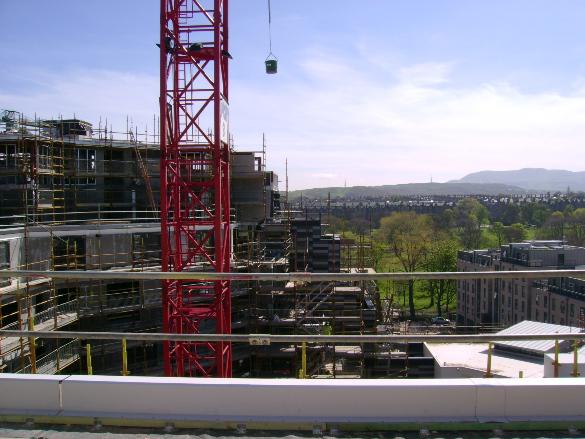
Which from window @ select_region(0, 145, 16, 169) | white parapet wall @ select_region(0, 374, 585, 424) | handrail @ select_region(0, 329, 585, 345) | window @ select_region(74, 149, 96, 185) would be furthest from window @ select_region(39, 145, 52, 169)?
white parapet wall @ select_region(0, 374, 585, 424)

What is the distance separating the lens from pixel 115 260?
1722 centimetres

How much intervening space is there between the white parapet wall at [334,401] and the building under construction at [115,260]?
1018cm

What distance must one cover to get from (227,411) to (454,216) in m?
95.5

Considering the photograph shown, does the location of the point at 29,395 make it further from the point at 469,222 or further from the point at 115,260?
the point at 469,222

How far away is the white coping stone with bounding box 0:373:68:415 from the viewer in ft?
9.84

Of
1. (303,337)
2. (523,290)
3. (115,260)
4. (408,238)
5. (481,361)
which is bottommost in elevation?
(523,290)

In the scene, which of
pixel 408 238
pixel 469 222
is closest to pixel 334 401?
pixel 408 238

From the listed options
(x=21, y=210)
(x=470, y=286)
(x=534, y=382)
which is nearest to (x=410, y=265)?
(x=470, y=286)

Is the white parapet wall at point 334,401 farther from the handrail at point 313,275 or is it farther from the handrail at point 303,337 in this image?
the handrail at point 313,275

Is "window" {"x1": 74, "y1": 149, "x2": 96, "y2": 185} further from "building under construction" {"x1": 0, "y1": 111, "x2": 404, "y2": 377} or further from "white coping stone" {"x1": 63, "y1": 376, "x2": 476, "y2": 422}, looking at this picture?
"white coping stone" {"x1": 63, "y1": 376, "x2": 476, "y2": 422}

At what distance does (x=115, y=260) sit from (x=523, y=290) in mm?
27383

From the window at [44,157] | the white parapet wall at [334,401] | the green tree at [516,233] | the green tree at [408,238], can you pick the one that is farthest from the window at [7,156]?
the green tree at [516,233]

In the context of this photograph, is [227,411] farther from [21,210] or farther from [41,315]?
[21,210]

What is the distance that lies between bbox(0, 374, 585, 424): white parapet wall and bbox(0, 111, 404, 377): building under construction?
10183 millimetres
